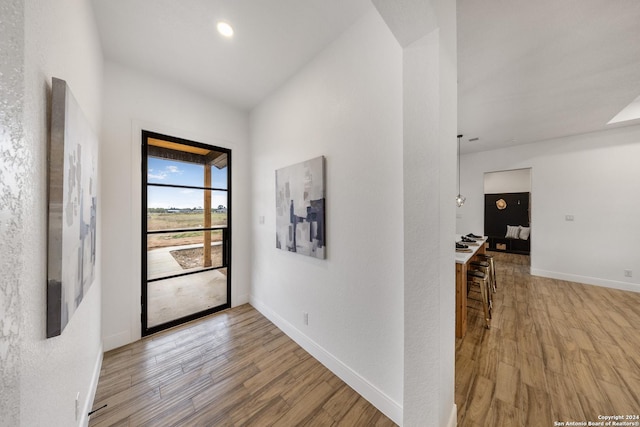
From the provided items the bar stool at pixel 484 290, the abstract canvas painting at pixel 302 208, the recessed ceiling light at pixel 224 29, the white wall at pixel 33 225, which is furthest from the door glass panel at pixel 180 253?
the bar stool at pixel 484 290

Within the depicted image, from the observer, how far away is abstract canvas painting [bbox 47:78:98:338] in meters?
0.81

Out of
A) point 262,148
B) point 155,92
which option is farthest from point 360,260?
point 155,92

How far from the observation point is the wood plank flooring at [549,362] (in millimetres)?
1453

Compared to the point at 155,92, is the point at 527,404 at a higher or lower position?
lower

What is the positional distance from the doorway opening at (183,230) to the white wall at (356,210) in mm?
1163

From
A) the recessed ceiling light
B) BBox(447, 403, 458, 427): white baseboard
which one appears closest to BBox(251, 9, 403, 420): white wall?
BBox(447, 403, 458, 427): white baseboard

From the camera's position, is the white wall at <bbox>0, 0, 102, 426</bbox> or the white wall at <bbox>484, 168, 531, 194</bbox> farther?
the white wall at <bbox>484, 168, 531, 194</bbox>

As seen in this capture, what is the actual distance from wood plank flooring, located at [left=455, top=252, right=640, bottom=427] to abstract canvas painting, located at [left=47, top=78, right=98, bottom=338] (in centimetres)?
234

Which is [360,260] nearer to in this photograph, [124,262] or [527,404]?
[527,404]

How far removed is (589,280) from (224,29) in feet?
22.3

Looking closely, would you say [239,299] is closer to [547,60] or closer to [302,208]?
[302,208]

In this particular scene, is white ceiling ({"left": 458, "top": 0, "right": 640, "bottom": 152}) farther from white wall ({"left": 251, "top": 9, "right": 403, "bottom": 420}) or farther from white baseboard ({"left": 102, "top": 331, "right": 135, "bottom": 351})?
white baseboard ({"left": 102, "top": 331, "right": 135, "bottom": 351})

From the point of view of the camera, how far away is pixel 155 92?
7.55 feet

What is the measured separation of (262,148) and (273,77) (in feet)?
2.71
